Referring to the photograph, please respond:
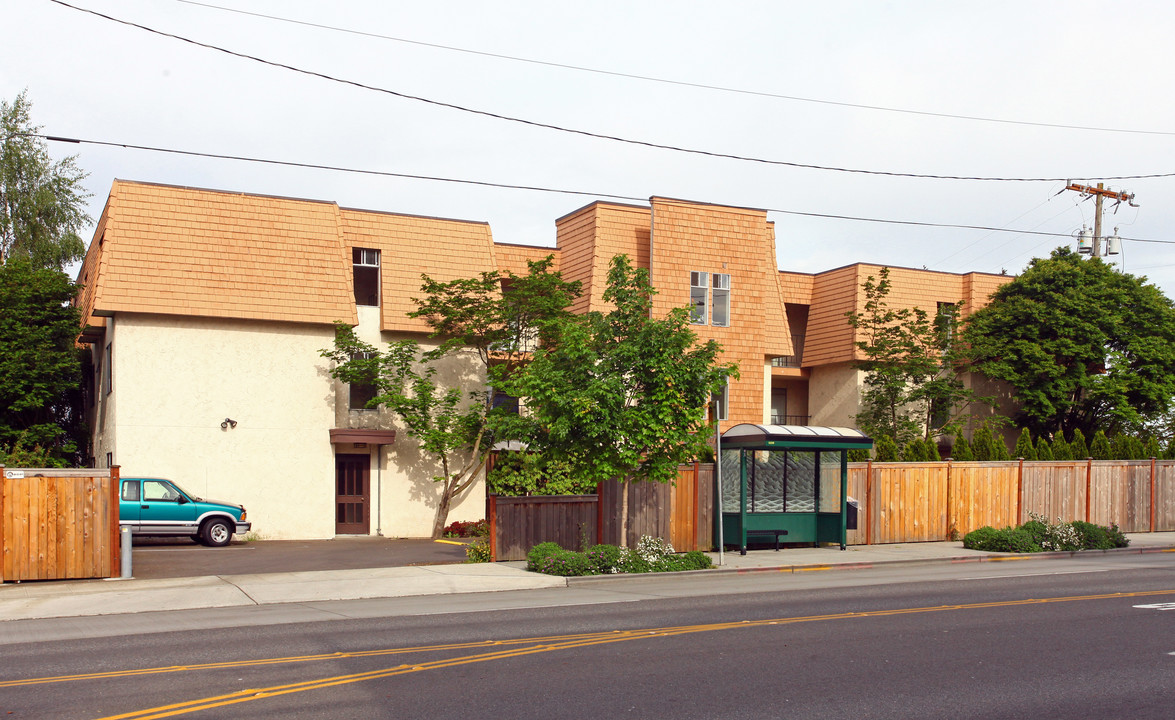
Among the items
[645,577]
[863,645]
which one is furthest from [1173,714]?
[645,577]

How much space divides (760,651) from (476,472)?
18.6m

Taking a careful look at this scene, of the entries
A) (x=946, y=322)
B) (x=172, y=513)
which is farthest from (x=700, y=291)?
(x=172, y=513)

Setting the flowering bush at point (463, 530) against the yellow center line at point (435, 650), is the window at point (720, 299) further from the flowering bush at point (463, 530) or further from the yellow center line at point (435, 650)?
the yellow center line at point (435, 650)

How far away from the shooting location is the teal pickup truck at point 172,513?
23.8m

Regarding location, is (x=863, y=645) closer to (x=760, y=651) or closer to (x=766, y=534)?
(x=760, y=651)

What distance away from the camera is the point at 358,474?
2820 centimetres

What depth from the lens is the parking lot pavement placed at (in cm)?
1972

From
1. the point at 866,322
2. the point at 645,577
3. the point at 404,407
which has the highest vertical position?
the point at 866,322

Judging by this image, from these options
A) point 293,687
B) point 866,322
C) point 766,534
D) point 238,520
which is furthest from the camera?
point 866,322

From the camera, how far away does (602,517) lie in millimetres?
20500

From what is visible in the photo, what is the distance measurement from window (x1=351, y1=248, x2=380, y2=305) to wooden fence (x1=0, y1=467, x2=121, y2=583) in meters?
12.2

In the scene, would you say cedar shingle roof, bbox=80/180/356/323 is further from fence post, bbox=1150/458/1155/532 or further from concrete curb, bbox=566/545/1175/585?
fence post, bbox=1150/458/1155/532

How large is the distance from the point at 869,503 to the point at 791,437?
3.73 meters

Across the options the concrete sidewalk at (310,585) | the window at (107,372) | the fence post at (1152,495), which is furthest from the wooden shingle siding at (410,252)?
the fence post at (1152,495)
